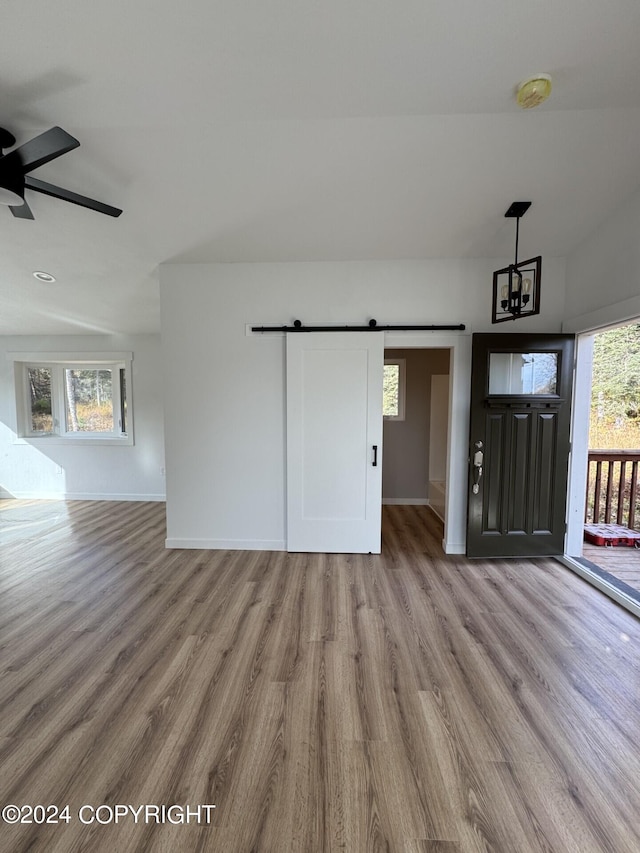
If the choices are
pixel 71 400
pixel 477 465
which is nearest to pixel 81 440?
pixel 71 400

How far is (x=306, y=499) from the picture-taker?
3424 millimetres

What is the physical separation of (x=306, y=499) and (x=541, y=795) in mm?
2416

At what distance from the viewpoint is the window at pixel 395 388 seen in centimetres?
508

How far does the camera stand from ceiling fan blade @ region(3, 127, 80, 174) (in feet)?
5.50

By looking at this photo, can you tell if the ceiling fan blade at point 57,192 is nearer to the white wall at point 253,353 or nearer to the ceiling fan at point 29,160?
the ceiling fan at point 29,160

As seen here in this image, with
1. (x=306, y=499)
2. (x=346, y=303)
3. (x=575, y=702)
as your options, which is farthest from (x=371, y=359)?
(x=575, y=702)

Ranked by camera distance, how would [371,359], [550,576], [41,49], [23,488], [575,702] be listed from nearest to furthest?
[41,49]
[575,702]
[550,576]
[371,359]
[23,488]

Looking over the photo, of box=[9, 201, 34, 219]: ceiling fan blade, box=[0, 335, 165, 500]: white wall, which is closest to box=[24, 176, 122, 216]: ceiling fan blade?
box=[9, 201, 34, 219]: ceiling fan blade

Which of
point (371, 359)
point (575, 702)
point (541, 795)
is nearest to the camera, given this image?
point (541, 795)

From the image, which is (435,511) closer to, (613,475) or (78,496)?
(613,475)

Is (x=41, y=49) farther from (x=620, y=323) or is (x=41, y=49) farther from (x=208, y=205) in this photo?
(x=620, y=323)

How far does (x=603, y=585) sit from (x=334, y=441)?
246 centimetres

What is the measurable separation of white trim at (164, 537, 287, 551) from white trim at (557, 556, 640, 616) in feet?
8.66

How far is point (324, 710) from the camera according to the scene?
5.45 ft
